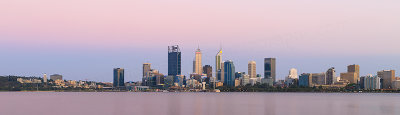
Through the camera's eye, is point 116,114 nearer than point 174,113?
Yes

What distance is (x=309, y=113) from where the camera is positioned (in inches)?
3506

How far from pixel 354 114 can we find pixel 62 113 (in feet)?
189

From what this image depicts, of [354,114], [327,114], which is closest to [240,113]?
[327,114]

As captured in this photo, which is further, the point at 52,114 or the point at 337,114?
the point at 337,114

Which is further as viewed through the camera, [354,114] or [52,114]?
[354,114]

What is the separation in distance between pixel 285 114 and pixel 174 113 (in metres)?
22.3

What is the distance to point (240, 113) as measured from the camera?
3430 inches

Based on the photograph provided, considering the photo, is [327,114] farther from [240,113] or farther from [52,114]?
[52,114]

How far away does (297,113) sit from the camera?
88.9 meters

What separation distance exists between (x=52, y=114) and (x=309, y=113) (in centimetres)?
5008

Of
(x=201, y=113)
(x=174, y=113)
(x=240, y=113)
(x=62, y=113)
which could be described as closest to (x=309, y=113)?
(x=240, y=113)

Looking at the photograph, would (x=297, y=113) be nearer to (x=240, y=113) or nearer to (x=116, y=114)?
(x=240, y=113)

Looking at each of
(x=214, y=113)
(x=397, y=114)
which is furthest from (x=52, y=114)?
(x=397, y=114)

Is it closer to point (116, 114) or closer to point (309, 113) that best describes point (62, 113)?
point (116, 114)
